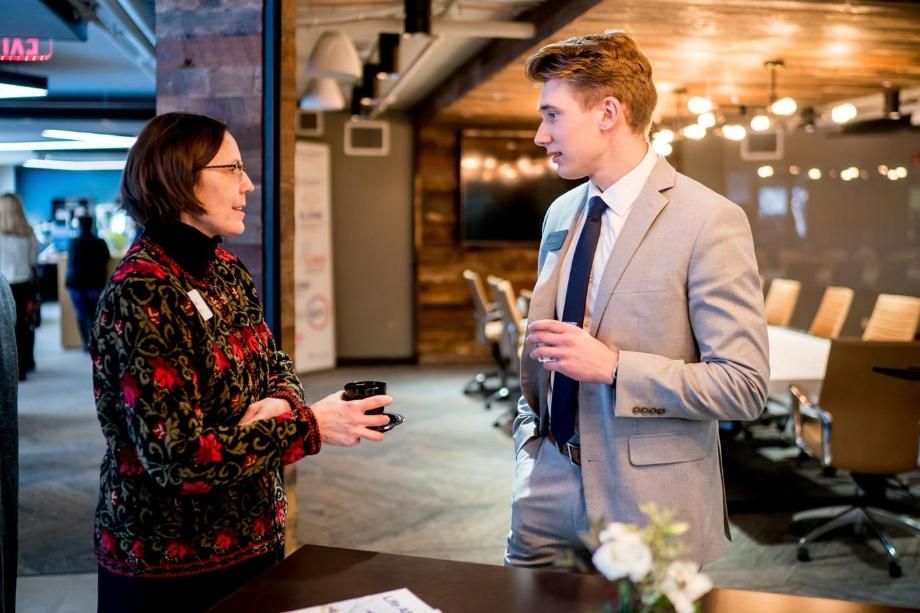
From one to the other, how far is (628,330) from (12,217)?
782cm

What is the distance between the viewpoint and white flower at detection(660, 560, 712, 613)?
959 millimetres

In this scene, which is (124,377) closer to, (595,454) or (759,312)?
(595,454)

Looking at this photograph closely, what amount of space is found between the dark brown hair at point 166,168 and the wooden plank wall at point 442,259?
8815mm

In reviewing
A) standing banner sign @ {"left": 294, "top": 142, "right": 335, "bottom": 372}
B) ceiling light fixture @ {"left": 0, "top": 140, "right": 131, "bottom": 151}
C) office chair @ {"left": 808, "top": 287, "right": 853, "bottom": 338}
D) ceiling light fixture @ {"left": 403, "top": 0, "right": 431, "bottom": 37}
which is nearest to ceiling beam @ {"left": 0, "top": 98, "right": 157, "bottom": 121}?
standing banner sign @ {"left": 294, "top": 142, "right": 335, "bottom": 372}

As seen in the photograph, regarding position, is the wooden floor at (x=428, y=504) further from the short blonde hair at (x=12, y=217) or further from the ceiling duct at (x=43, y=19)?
the ceiling duct at (x=43, y=19)

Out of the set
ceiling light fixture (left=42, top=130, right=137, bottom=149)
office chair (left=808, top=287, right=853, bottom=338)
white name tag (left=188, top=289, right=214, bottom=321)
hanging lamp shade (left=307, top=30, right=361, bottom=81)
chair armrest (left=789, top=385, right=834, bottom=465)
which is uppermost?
ceiling light fixture (left=42, top=130, right=137, bottom=149)

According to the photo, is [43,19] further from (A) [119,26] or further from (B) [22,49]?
(A) [119,26]

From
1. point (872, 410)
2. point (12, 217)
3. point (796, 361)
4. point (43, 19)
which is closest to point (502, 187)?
point (12, 217)

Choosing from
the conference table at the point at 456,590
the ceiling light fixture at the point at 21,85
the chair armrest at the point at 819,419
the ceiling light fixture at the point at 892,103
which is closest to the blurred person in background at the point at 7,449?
the conference table at the point at 456,590

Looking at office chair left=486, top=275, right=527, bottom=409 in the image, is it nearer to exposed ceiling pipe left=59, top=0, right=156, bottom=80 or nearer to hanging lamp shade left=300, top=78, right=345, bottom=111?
hanging lamp shade left=300, top=78, right=345, bottom=111

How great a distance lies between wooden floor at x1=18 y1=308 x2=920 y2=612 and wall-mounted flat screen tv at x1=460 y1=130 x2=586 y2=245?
11.1 feet

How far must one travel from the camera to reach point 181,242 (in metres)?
1.70

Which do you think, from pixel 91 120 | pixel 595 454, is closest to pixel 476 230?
pixel 91 120

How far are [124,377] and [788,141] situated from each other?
415 inches
